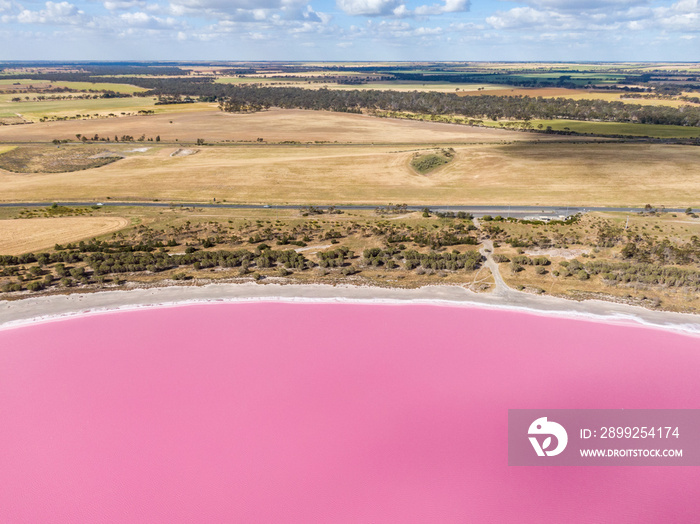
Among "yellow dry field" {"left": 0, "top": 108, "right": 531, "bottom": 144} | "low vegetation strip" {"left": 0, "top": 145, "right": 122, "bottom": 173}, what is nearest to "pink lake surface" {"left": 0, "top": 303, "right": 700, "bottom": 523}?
"low vegetation strip" {"left": 0, "top": 145, "right": 122, "bottom": 173}

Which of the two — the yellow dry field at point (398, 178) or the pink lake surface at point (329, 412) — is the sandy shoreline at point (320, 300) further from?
the yellow dry field at point (398, 178)

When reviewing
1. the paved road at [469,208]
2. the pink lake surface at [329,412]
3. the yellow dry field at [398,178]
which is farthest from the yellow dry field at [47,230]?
the pink lake surface at [329,412]

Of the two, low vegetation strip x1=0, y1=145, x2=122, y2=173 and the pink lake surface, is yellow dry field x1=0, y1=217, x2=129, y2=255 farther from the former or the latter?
low vegetation strip x1=0, y1=145, x2=122, y2=173

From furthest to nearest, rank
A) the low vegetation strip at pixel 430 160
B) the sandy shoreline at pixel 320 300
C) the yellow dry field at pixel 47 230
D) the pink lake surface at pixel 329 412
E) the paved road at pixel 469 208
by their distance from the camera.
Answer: the low vegetation strip at pixel 430 160, the paved road at pixel 469 208, the yellow dry field at pixel 47 230, the sandy shoreline at pixel 320 300, the pink lake surface at pixel 329 412

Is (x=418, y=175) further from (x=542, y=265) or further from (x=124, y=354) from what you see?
(x=124, y=354)

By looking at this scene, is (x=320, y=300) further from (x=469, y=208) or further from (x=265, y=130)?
(x=265, y=130)

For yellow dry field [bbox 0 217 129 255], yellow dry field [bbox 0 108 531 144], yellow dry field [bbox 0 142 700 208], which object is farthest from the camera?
yellow dry field [bbox 0 108 531 144]

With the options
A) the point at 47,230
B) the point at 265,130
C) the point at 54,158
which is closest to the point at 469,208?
the point at 47,230
